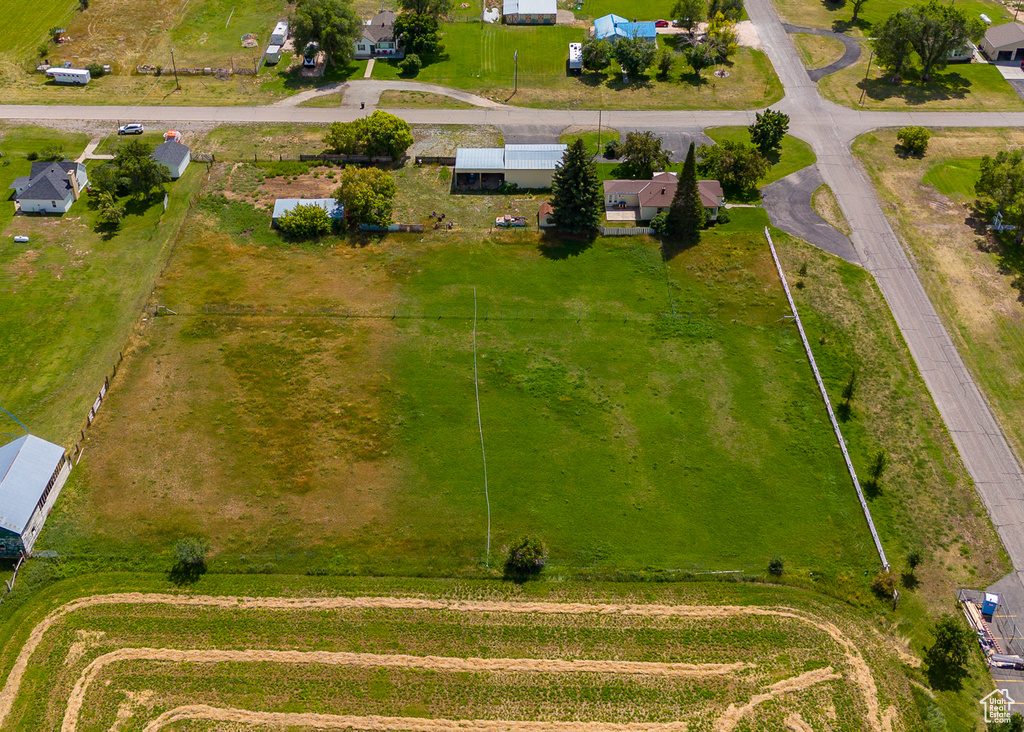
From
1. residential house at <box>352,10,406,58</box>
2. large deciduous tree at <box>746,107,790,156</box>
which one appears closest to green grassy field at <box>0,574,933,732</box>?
large deciduous tree at <box>746,107,790,156</box>

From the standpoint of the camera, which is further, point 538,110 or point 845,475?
point 538,110

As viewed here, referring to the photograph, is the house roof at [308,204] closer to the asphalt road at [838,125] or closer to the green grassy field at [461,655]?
the asphalt road at [838,125]

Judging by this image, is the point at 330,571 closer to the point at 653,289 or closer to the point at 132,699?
the point at 132,699

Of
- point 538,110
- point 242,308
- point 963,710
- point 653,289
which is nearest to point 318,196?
point 242,308

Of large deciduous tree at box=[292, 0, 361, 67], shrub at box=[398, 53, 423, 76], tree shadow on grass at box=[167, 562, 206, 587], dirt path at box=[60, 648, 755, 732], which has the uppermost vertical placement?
large deciduous tree at box=[292, 0, 361, 67]

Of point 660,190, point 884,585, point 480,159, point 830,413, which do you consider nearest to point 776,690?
point 884,585

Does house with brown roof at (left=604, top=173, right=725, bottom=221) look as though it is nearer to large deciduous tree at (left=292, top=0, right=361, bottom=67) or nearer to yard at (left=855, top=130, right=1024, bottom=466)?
yard at (left=855, top=130, right=1024, bottom=466)
